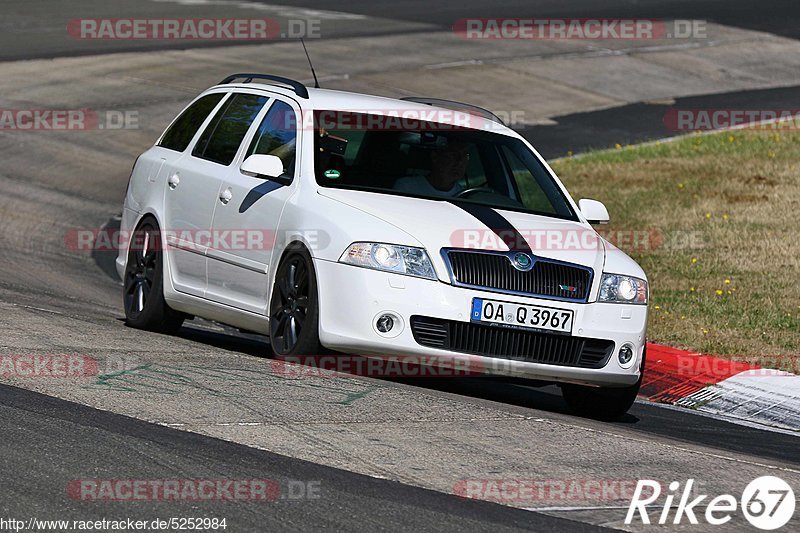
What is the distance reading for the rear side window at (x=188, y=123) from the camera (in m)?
10.9

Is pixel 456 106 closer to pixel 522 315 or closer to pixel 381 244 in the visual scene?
pixel 381 244

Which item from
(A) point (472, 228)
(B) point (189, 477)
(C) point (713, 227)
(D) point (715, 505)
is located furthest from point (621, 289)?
(C) point (713, 227)

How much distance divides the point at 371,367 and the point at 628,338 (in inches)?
60.7

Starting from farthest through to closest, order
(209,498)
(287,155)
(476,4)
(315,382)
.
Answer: (476,4) → (287,155) → (315,382) → (209,498)

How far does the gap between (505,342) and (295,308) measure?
1.27m

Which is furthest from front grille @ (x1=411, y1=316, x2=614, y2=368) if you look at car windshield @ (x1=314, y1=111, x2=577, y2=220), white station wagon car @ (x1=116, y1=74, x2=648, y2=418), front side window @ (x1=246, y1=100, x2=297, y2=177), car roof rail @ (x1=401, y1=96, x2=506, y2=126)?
car roof rail @ (x1=401, y1=96, x2=506, y2=126)

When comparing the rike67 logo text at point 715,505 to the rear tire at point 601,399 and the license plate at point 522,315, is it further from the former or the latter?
the rear tire at point 601,399

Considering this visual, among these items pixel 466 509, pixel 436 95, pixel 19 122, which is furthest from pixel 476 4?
pixel 466 509

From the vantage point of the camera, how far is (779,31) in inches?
1361

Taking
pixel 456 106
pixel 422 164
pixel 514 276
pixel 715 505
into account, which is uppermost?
pixel 456 106

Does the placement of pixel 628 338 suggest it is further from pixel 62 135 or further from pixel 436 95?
pixel 436 95

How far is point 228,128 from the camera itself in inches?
412

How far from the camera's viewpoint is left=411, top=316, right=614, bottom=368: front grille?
8.48 meters

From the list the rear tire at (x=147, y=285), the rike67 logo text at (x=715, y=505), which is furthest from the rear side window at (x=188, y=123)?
the rike67 logo text at (x=715, y=505)
